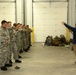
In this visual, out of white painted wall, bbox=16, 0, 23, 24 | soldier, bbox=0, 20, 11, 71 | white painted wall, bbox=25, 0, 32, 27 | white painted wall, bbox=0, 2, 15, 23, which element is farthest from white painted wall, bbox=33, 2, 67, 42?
soldier, bbox=0, 20, 11, 71

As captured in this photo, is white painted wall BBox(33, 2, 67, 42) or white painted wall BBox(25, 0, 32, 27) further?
white painted wall BBox(33, 2, 67, 42)

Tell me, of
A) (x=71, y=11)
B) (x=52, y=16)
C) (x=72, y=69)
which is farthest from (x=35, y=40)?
(x=72, y=69)

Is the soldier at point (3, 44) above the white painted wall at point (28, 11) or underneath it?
underneath

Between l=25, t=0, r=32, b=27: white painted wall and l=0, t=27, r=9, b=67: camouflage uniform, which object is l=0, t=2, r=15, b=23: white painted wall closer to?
l=25, t=0, r=32, b=27: white painted wall

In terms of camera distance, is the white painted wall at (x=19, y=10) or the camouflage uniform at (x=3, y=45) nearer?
the camouflage uniform at (x=3, y=45)

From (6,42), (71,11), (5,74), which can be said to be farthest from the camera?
(71,11)

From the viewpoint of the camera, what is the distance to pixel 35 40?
2222 cm

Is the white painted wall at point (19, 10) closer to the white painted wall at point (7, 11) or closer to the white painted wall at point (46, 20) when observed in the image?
the white painted wall at point (7, 11)

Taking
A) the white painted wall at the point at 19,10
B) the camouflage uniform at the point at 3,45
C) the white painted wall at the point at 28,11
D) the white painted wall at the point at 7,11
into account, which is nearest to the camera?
the camouflage uniform at the point at 3,45

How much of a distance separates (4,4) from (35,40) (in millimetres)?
4264

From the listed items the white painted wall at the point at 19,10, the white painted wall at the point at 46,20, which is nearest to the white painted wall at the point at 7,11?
the white painted wall at the point at 19,10

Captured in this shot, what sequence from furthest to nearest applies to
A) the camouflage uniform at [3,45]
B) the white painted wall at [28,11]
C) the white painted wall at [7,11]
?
the white painted wall at [7,11] < the white painted wall at [28,11] < the camouflage uniform at [3,45]

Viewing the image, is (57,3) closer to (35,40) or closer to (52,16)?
(52,16)

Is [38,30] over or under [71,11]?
under
